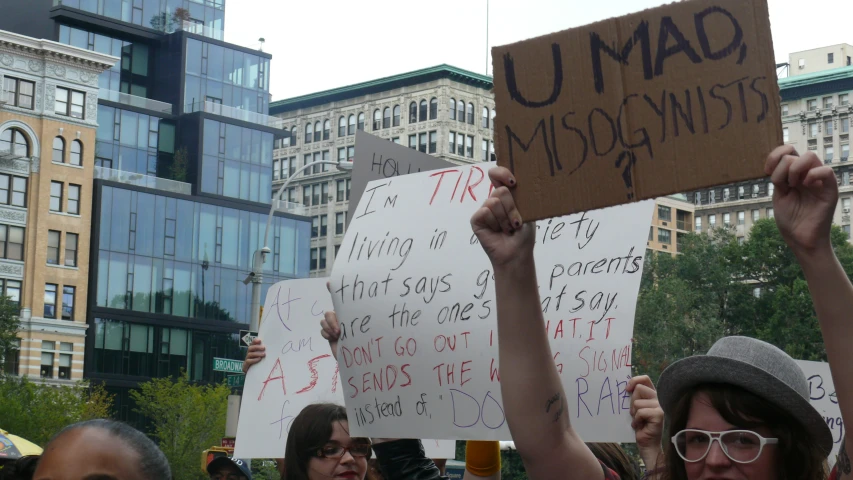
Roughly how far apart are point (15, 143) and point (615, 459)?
57.3 m

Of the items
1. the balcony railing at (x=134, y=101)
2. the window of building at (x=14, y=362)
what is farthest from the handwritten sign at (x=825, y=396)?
the balcony railing at (x=134, y=101)

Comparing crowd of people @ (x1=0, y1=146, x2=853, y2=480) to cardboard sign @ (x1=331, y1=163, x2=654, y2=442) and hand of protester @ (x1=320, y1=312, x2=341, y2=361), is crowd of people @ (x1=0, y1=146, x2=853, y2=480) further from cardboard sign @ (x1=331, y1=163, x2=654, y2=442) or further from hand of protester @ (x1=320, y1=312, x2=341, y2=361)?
hand of protester @ (x1=320, y1=312, x2=341, y2=361)

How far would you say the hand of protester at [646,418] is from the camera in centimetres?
360

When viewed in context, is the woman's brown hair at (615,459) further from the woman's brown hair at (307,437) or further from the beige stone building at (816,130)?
the beige stone building at (816,130)

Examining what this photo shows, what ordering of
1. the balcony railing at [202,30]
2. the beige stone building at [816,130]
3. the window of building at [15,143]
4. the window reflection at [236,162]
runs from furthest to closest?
the beige stone building at [816,130]
the balcony railing at [202,30]
the window reflection at [236,162]
the window of building at [15,143]

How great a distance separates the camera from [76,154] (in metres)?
59.9

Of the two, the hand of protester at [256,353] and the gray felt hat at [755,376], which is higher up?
the hand of protester at [256,353]

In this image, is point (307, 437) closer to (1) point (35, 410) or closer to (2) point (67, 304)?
(1) point (35, 410)

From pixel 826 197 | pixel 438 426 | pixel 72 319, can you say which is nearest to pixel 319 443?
pixel 438 426

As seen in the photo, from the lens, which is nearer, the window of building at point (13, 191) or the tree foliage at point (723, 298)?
the tree foliage at point (723, 298)

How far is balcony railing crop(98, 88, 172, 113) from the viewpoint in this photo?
63.7 meters

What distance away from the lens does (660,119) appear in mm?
2846

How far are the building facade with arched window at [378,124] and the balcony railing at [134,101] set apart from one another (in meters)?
25.9

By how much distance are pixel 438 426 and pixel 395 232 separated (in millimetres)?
709
